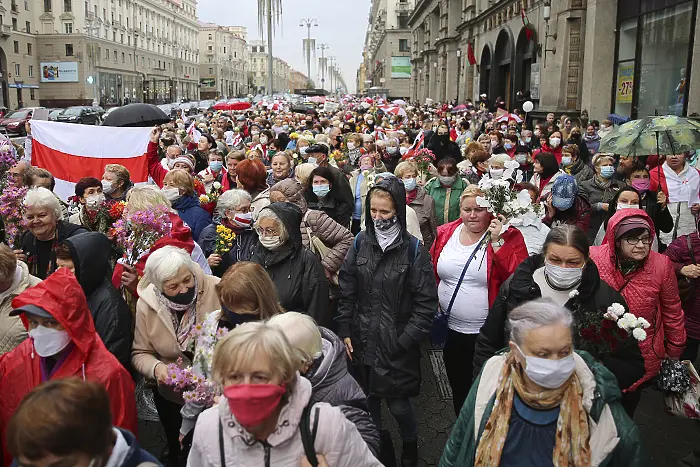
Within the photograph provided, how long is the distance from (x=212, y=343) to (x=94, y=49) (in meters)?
87.8

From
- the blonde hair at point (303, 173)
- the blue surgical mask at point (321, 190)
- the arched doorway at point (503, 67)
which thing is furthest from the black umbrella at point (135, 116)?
the arched doorway at point (503, 67)

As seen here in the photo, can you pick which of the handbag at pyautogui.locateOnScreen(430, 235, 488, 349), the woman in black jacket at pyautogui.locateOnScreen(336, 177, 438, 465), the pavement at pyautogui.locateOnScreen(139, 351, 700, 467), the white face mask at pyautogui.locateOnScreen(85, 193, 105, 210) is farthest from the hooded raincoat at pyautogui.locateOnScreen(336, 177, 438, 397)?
the white face mask at pyautogui.locateOnScreen(85, 193, 105, 210)

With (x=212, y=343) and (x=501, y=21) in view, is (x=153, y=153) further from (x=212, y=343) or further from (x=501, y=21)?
(x=501, y=21)

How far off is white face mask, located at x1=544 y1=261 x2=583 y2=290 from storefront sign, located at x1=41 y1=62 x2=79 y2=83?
84466 mm

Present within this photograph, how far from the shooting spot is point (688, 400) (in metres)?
3.59

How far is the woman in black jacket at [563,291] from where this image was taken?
3.26 m

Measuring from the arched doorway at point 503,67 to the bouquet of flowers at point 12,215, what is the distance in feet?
78.6

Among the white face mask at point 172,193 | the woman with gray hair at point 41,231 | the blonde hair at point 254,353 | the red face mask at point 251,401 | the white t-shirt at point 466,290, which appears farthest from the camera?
the white face mask at point 172,193

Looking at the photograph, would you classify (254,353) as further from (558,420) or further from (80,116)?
(80,116)

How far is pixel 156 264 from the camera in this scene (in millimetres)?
3725

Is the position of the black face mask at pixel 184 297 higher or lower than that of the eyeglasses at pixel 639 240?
lower

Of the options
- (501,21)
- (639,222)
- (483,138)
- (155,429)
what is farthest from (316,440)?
(501,21)

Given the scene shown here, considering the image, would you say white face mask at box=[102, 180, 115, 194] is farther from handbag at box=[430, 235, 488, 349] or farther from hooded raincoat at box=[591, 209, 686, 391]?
hooded raincoat at box=[591, 209, 686, 391]

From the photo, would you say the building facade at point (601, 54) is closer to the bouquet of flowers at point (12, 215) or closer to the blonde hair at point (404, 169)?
the blonde hair at point (404, 169)
